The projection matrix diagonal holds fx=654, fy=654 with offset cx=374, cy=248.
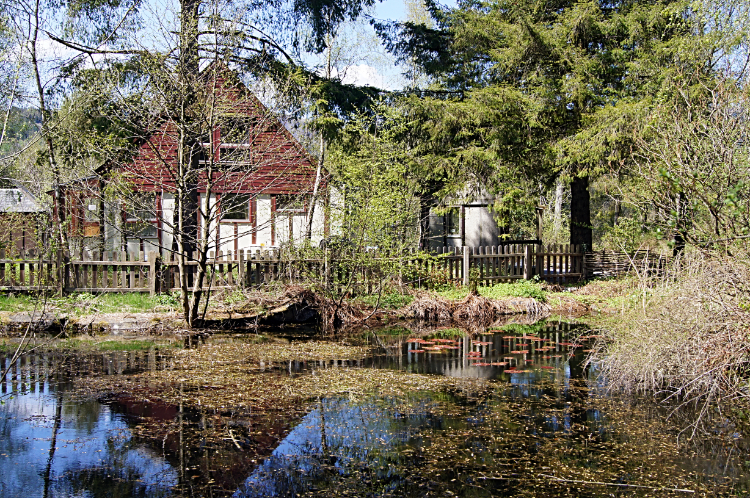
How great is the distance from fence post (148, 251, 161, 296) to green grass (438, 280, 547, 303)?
6968 millimetres

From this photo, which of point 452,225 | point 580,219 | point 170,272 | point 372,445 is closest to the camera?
point 372,445

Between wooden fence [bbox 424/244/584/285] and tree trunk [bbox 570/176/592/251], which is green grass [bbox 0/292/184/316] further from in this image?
tree trunk [bbox 570/176/592/251]

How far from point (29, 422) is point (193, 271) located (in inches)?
334

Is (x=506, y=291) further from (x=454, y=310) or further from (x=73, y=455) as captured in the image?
(x=73, y=455)

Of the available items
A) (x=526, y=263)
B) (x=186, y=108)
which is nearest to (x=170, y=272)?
(x=186, y=108)

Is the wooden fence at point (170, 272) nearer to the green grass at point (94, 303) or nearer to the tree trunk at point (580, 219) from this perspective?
the green grass at point (94, 303)

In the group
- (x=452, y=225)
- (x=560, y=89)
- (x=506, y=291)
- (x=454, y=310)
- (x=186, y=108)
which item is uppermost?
(x=560, y=89)

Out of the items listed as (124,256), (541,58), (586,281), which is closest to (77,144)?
(124,256)

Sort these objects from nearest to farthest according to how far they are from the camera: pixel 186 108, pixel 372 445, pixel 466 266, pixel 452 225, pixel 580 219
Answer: pixel 372 445 < pixel 186 108 < pixel 466 266 < pixel 580 219 < pixel 452 225

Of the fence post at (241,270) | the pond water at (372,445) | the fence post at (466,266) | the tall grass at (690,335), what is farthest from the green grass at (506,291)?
the tall grass at (690,335)

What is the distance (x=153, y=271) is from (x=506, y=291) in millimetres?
8849

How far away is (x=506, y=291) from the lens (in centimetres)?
1723

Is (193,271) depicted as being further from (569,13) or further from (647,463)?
(569,13)

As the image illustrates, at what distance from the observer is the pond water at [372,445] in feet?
16.8
